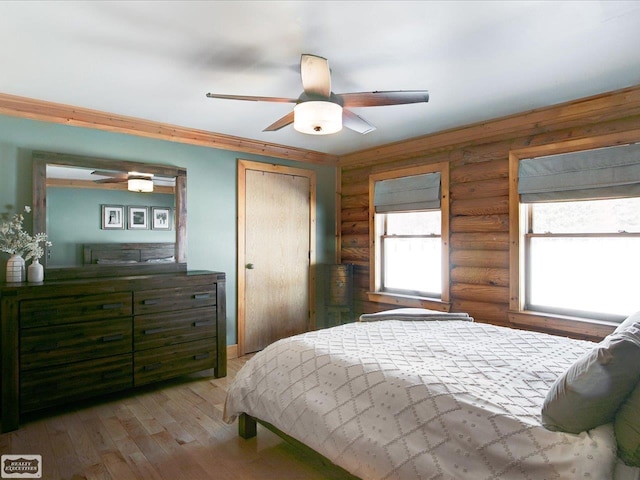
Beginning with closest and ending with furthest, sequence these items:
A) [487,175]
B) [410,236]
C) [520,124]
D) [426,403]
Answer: [426,403], [520,124], [487,175], [410,236]

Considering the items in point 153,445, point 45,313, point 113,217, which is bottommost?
point 153,445

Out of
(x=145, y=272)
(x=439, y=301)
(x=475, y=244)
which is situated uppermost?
(x=475, y=244)

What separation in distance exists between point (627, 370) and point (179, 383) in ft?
10.8

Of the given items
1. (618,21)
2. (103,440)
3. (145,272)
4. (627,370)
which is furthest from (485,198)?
(103,440)

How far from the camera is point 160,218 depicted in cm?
372

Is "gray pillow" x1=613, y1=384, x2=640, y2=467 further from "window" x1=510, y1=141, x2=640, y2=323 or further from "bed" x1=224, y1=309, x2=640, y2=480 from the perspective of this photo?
"window" x1=510, y1=141, x2=640, y2=323

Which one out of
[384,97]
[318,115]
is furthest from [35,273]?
[384,97]

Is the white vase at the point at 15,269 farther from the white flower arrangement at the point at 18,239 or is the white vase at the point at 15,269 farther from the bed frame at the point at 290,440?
the bed frame at the point at 290,440

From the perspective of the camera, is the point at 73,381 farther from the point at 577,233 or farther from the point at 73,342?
the point at 577,233

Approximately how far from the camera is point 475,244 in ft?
12.6

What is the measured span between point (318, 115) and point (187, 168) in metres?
2.07

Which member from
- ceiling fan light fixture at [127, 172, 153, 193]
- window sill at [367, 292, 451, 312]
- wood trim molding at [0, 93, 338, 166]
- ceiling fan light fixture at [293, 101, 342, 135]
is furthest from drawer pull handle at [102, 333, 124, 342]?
window sill at [367, 292, 451, 312]

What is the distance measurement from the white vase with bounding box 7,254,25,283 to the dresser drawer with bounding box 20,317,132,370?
0.45 meters

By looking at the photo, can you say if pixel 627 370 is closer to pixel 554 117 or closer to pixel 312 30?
pixel 312 30
